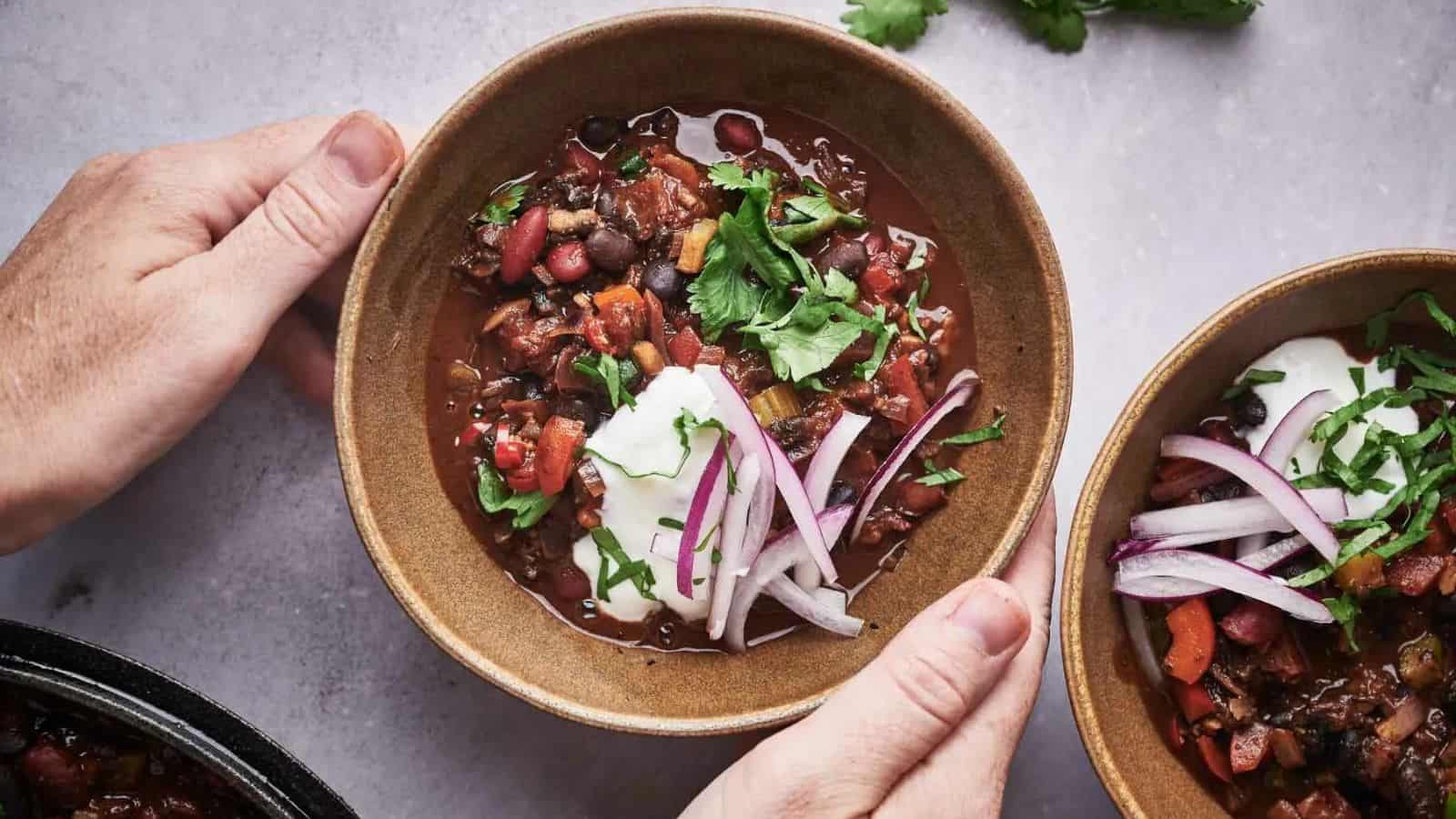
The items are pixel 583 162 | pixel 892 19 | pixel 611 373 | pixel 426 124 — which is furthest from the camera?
pixel 426 124

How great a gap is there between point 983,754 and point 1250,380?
3.85 feet

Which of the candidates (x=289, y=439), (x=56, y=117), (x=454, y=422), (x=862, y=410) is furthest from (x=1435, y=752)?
(x=56, y=117)

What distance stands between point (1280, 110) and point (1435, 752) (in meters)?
1.82

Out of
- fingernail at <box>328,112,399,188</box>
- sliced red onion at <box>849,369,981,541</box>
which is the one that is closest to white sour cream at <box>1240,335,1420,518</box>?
sliced red onion at <box>849,369,981,541</box>

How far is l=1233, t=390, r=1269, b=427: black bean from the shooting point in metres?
2.94

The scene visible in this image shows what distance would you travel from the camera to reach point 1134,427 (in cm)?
275

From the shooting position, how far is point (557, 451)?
2.82 m

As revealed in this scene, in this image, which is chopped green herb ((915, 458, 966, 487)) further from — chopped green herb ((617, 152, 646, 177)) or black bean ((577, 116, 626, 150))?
black bean ((577, 116, 626, 150))

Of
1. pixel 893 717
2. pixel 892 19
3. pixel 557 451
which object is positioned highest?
pixel 892 19

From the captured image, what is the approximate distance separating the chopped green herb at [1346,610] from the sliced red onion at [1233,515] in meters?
0.20

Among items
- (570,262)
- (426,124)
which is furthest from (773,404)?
(426,124)

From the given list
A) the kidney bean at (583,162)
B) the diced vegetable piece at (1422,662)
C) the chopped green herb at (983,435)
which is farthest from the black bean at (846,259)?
the diced vegetable piece at (1422,662)

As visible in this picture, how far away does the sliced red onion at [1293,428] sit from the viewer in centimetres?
289

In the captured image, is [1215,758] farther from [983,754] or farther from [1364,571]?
[983,754]
